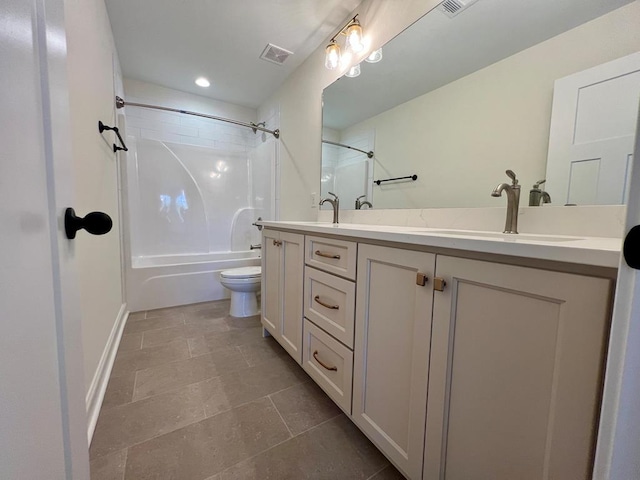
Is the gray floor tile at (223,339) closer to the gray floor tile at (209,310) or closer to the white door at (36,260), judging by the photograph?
the gray floor tile at (209,310)

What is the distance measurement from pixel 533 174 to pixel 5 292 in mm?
1387

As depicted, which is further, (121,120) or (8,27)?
(121,120)

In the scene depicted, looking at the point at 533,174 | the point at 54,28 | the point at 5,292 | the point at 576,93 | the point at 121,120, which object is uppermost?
the point at 121,120

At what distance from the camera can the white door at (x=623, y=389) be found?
31cm

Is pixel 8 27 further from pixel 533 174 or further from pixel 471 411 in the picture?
pixel 533 174

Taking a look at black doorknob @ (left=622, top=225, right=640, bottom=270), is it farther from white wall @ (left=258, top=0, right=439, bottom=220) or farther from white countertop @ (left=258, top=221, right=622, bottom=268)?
white wall @ (left=258, top=0, right=439, bottom=220)

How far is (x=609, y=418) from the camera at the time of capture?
327 mm

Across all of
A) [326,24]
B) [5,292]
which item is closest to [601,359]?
[5,292]

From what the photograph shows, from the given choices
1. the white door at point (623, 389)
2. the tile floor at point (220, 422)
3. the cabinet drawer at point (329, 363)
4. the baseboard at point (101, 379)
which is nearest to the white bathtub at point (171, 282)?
the baseboard at point (101, 379)

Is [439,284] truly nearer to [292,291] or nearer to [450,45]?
[292,291]

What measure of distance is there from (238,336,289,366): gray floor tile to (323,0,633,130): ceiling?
65.2 inches

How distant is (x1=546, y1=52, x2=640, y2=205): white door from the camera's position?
2.58 feet

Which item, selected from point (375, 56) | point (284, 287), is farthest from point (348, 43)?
point (284, 287)

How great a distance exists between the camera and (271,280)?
1729mm
